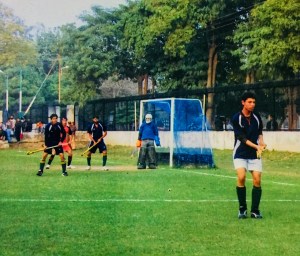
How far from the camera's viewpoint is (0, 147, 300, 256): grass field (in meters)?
8.64

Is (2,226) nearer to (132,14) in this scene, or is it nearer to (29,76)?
(132,14)

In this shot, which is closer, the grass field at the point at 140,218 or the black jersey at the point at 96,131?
the grass field at the point at 140,218

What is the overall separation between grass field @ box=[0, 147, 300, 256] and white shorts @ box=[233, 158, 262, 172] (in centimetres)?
79

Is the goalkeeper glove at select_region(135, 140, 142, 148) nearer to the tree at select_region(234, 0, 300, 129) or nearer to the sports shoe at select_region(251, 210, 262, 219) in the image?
the tree at select_region(234, 0, 300, 129)

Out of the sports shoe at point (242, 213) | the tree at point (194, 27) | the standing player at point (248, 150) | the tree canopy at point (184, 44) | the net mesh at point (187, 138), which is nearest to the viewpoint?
the sports shoe at point (242, 213)

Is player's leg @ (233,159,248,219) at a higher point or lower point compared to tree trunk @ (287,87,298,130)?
lower

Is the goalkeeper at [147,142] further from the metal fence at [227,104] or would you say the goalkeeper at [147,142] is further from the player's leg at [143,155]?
the metal fence at [227,104]

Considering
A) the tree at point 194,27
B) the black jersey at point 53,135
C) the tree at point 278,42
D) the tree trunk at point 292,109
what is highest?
the tree at point 194,27

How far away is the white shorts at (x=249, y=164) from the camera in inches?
464

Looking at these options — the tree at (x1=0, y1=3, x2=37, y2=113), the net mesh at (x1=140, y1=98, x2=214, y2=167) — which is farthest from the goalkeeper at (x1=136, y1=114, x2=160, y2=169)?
the tree at (x1=0, y1=3, x2=37, y2=113)

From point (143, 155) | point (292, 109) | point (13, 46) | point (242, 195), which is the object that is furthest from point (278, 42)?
point (13, 46)

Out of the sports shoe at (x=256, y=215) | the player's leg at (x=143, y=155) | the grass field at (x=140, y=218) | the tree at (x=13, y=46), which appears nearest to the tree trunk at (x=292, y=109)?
the player's leg at (x=143, y=155)

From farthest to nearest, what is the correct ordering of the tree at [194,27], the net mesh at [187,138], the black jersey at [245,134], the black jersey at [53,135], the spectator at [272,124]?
1. the tree at [194,27]
2. the spectator at [272,124]
3. the net mesh at [187,138]
4. the black jersey at [53,135]
5. the black jersey at [245,134]

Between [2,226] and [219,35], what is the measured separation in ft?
132
